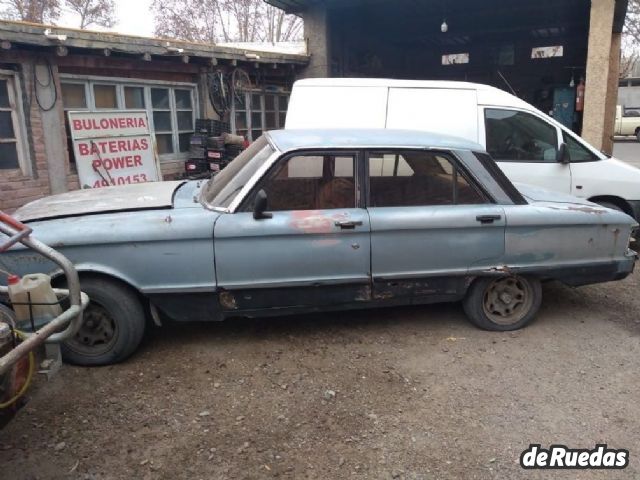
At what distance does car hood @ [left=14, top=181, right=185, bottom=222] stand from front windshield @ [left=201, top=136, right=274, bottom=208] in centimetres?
31

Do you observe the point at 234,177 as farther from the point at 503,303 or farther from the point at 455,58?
the point at 455,58

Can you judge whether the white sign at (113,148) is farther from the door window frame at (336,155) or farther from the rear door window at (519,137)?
the rear door window at (519,137)

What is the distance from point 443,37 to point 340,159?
1433 centimetres

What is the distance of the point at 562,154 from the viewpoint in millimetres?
5984

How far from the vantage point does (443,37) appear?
54.0 feet

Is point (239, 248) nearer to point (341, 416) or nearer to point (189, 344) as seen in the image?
point (189, 344)

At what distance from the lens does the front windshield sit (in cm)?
377

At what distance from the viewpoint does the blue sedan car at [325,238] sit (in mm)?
3514

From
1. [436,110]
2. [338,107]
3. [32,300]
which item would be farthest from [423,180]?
[32,300]

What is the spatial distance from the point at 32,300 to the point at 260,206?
1.51 meters

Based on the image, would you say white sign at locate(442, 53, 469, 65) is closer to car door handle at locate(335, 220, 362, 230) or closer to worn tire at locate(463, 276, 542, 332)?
worn tire at locate(463, 276, 542, 332)

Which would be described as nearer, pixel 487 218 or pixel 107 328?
pixel 107 328

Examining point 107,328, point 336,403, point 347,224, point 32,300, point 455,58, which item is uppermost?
point 455,58

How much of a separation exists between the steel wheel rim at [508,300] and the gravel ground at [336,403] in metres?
0.17
